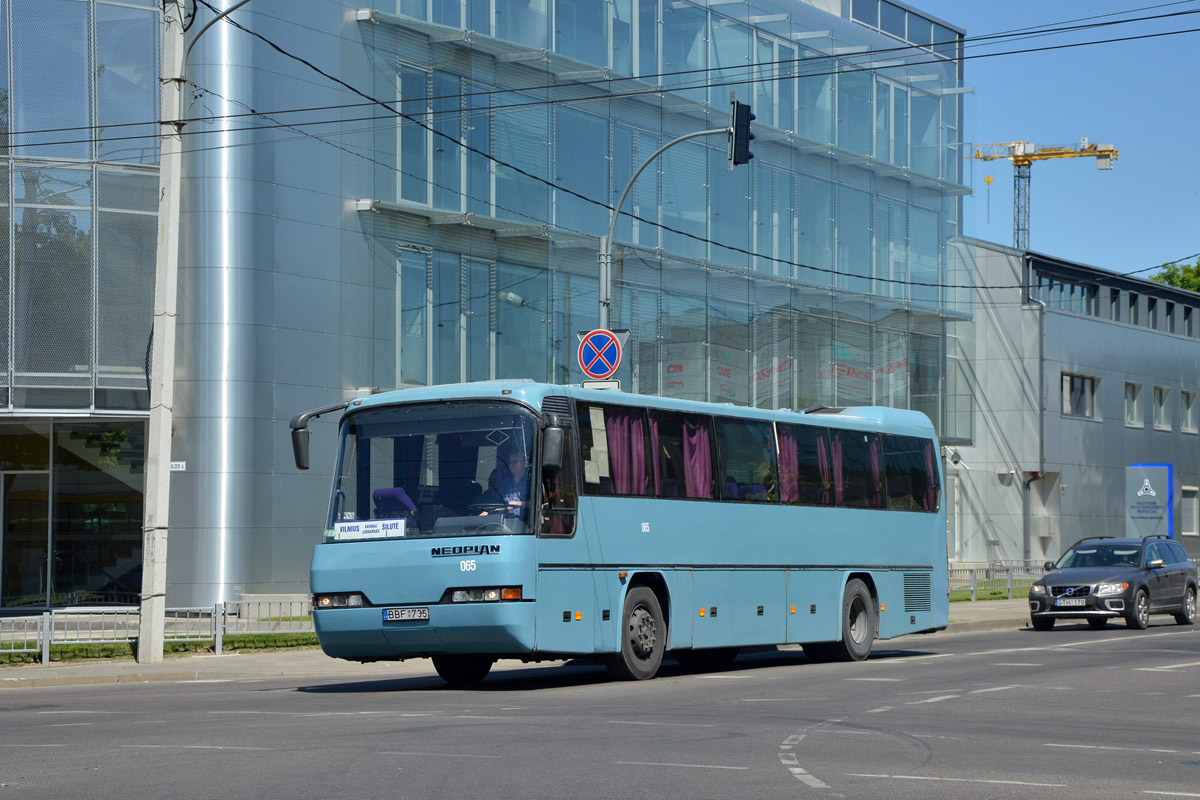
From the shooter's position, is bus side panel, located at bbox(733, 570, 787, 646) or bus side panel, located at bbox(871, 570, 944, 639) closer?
bus side panel, located at bbox(733, 570, 787, 646)

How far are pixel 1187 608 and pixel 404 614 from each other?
19156 millimetres

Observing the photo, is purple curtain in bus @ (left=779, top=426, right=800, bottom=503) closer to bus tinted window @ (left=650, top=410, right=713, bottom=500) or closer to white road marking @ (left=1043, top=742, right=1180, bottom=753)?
bus tinted window @ (left=650, top=410, right=713, bottom=500)

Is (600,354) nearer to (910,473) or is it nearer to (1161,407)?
(910,473)

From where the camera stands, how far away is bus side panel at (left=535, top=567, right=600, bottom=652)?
1511cm

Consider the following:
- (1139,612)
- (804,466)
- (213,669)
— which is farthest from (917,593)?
(213,669)

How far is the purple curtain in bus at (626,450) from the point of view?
1645 centimetres

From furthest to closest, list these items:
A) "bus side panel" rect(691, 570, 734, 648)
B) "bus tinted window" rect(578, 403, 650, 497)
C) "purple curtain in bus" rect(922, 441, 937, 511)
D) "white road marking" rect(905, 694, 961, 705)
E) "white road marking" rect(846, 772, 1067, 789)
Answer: "purple curtain in bus" rect(922, 441, 937, 511)
"bus side panel" rect(691, 570, 734, 648)
"bus tinted window" rect(578, 403, 650, 497)
"white road marking" rect(905, 694, 961, 705)
"white road marking" rect(846, 772, 1067, 789)

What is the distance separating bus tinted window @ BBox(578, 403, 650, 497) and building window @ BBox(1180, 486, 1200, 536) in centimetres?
4967

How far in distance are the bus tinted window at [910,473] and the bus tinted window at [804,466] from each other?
1.60 m

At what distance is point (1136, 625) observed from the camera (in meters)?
27.2

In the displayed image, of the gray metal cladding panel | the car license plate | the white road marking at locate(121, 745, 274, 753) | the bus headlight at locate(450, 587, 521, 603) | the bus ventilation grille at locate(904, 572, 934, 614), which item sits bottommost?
the white road marking at locate(121, 745, 274, 753)

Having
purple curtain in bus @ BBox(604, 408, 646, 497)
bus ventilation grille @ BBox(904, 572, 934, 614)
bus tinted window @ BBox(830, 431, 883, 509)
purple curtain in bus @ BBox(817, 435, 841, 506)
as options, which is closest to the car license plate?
purple curtain in bus @ BBox(604, 408, 646, 497)

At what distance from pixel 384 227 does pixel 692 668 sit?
44.9 feet

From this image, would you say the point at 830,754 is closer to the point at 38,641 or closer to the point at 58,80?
the point at 38,641
